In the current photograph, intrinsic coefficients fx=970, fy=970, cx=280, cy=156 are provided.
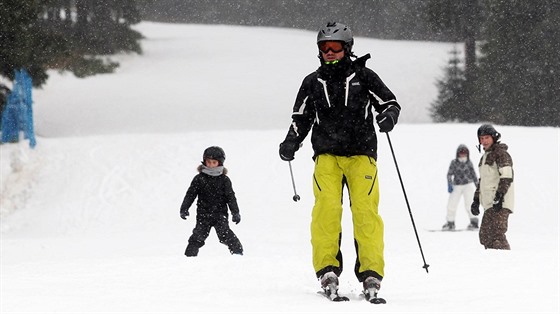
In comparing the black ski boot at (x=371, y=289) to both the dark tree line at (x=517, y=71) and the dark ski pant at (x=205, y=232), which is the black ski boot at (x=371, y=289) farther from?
the dark tree line at (x=517, y=71)

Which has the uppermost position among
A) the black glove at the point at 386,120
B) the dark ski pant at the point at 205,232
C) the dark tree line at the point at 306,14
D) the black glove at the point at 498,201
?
the black glove at the point at 386,120

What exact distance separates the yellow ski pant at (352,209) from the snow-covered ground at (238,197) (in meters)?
0.31

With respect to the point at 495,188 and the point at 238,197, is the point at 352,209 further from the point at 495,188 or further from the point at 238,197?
the point at 238,197

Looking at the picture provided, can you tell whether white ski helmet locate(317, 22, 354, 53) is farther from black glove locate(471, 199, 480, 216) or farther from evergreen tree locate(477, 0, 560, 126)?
evergreen tree locate(477, 0, 560, 126)

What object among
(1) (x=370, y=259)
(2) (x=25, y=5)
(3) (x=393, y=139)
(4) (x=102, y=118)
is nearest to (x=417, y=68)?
(4) (x=102, y=118)

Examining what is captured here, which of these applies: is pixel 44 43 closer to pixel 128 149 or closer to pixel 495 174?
pixel 128 149

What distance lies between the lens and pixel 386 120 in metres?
6.21

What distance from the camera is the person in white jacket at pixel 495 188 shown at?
398 inches

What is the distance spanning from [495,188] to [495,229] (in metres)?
0.44

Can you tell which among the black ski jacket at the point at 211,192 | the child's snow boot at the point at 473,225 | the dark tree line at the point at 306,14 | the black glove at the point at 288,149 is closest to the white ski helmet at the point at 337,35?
the black glove at the point at 288,149

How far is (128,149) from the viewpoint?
21.4 m

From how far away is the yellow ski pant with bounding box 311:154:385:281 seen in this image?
639 centimetres

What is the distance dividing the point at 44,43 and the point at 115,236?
8149mm

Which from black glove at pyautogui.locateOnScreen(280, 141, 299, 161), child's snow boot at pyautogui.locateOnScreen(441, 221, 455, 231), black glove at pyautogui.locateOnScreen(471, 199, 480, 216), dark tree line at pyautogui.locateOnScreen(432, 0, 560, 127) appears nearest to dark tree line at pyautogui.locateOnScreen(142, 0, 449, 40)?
dark tree line at pyautogui.locateOnScreen(432, 0, 560, 127)
